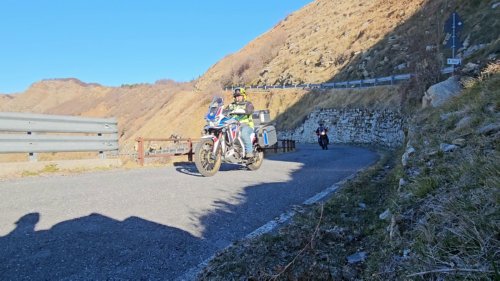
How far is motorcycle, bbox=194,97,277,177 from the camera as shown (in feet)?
28.4

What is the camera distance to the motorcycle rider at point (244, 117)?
9719 millimetres

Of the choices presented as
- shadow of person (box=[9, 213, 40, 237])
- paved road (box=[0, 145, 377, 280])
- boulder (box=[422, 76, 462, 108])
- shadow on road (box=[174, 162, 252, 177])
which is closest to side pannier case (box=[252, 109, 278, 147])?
shadow on road (box=[174, 162, 252, 177])

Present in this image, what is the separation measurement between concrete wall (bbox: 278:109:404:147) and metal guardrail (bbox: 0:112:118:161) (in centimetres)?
1711

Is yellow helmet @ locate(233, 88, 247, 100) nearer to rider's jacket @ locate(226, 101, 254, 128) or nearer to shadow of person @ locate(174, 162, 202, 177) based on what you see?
rider's jacket @ locate(226, 101, 254, 128)

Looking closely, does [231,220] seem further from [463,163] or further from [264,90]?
[264,90]

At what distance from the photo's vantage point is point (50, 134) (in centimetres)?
919


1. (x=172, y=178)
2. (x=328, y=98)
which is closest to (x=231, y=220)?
(x=172, y=178)

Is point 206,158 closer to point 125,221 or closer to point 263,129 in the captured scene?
point 263,129

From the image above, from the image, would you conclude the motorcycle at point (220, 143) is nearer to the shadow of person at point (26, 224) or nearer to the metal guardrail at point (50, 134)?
the metal guardrail at point (50, 134)

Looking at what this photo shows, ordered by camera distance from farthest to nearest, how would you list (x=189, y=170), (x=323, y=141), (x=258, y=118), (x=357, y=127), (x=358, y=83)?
(x=358, y=83) < (x=357, y=127) < (x=323, y=141) < (x=258, y=118) < (x=189, y=170)

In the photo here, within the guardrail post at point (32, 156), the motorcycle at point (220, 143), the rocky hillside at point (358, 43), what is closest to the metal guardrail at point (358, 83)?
the rocky hillside at point (358, 43)

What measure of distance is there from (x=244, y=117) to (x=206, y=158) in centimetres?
202

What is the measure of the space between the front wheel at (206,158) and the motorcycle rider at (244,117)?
999 mm

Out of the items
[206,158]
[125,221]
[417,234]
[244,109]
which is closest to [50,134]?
[206,158]
